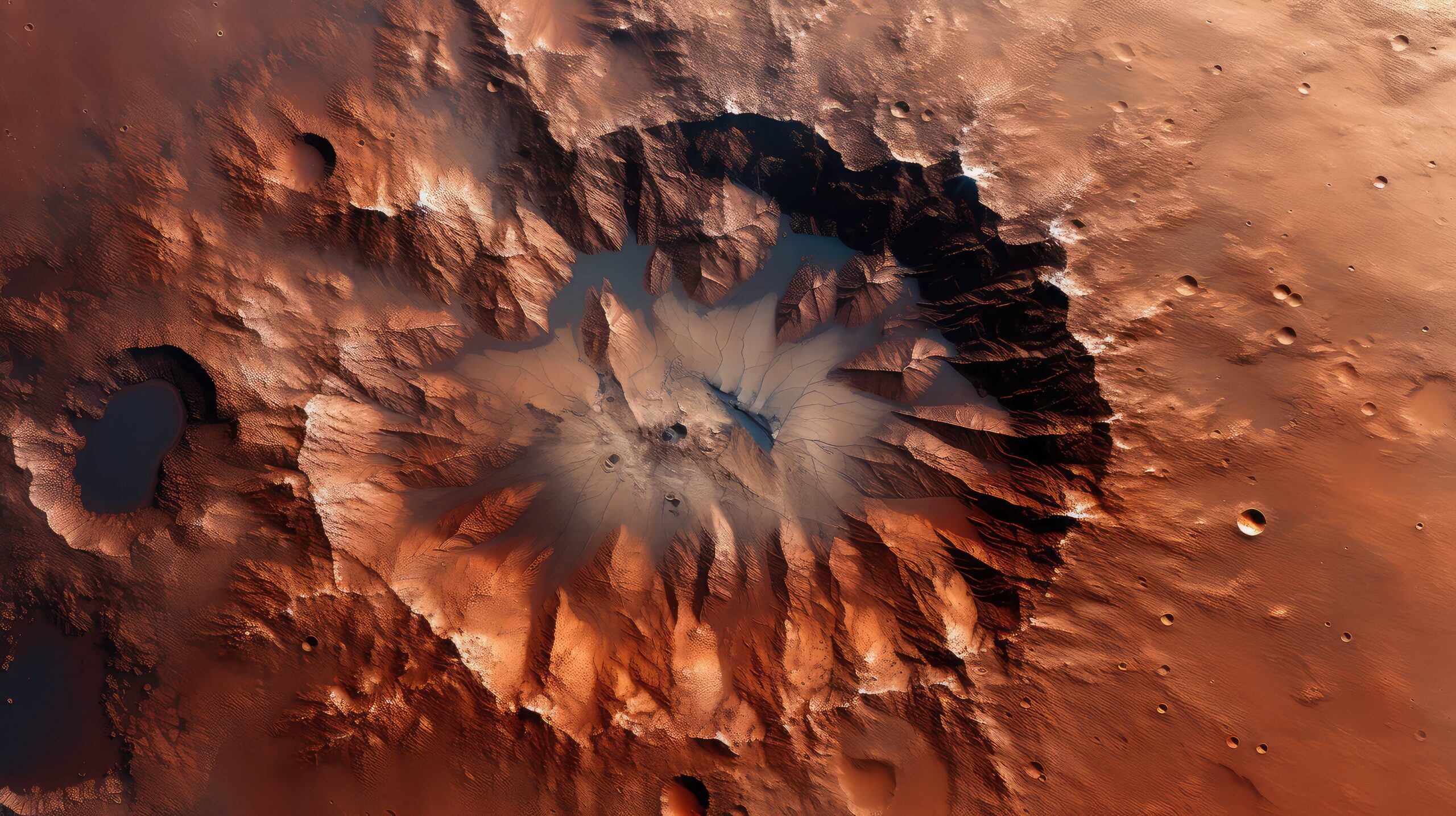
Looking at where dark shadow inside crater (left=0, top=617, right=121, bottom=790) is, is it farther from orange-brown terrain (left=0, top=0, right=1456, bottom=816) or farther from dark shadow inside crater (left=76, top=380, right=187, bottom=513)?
dark shadow inside crater (left=76, top=380, right=187, bottom=513)

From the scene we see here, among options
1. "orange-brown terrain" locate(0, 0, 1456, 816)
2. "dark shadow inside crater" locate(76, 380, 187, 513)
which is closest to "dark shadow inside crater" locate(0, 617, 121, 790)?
"orange-brown terrain" locate(0, 0, 1456, 816)

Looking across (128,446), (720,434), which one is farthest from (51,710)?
(720,434)

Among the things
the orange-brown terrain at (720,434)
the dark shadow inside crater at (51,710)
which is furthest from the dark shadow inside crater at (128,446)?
the dark shadow inside crater at (51,710)

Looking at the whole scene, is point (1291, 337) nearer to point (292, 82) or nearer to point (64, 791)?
point (292, 82)

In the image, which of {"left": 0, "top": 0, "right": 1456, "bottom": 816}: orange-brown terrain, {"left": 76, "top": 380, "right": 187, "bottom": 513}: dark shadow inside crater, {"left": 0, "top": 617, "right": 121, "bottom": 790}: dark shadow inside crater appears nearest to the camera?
{"left": 0, "top": 0, "right": 1456, "bottom": 816}: orange-brown terrain

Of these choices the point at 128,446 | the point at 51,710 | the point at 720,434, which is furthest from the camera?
the point at 720,434

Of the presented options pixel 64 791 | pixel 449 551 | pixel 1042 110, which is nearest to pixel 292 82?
pixel 449 551

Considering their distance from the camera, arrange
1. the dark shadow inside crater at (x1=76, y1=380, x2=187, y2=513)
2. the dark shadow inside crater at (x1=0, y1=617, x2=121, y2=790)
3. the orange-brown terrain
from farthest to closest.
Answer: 1. the dark shadow inside crater at (x1=76, y1=380, x2=187, y2=513)
2. the dark shadow inside crater at (x1=0, y1=617, x2=121, y2=790)
3. the orange-brown terrain

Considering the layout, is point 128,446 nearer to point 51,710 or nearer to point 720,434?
point 51,710
